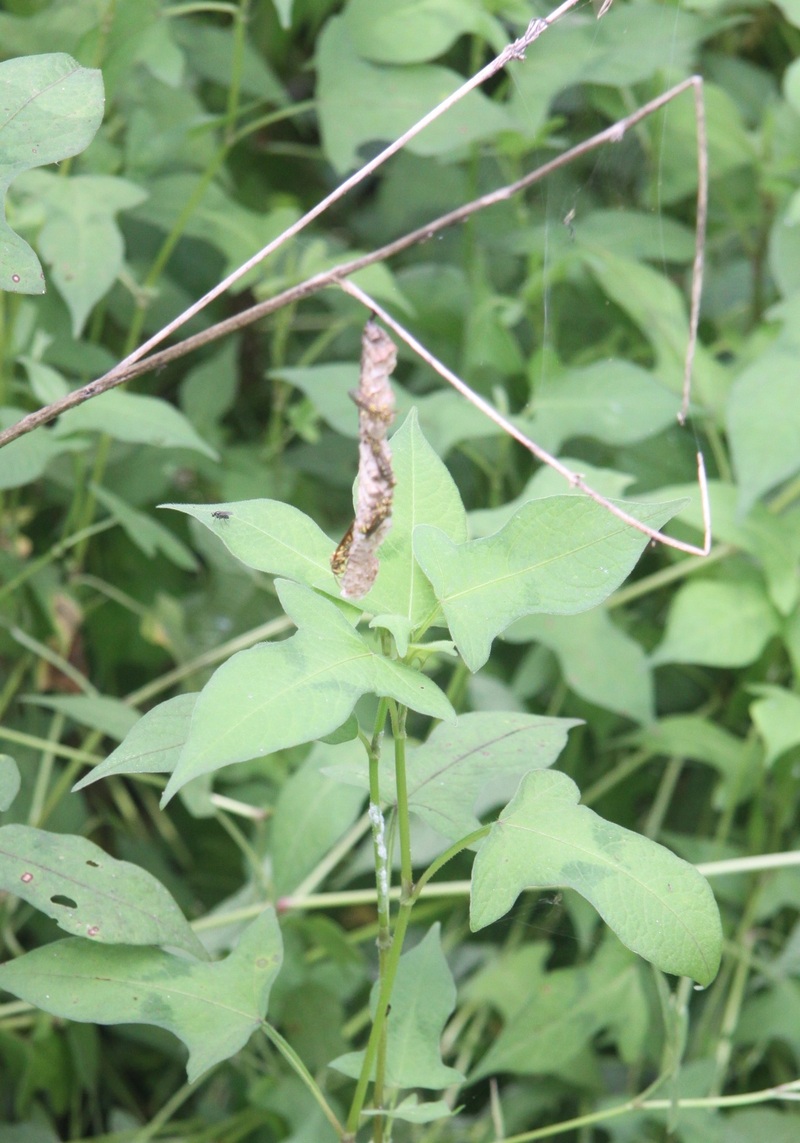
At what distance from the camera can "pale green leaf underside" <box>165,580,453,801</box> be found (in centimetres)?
39

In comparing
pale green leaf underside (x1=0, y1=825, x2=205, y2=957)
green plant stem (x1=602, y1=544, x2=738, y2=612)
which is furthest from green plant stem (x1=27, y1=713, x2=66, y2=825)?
green plant stem (x1=602, y1=544, x2=738, y2=612)

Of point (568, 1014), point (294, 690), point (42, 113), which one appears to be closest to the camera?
point (294, 690)

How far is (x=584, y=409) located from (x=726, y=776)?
1.26 ft

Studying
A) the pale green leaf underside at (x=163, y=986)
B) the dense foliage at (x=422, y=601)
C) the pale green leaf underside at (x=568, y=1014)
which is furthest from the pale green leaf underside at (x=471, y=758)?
the pale green leaf underside at (x=568, y=1014)

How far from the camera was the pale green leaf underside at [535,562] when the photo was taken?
1.49 feet

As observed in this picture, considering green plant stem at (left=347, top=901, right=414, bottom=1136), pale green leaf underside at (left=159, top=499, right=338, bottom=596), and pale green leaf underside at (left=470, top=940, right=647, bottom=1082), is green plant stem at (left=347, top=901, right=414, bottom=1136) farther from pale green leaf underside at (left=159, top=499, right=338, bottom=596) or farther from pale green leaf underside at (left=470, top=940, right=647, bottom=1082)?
pale green leaf underside at (left=470, top=940, right=647, bottom=1082)

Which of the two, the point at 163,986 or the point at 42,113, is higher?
the point at 42,113

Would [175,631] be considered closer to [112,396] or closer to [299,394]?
[112,396]

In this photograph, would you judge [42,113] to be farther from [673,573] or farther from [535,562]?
[673,573]

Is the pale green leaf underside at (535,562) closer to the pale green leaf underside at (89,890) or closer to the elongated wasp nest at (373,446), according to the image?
the elongated wasp nest at (373,446)

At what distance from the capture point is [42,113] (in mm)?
532

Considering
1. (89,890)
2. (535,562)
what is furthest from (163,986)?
(535,562)

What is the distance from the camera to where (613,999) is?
911 millimetres

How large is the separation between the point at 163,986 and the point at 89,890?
0.20 ft
